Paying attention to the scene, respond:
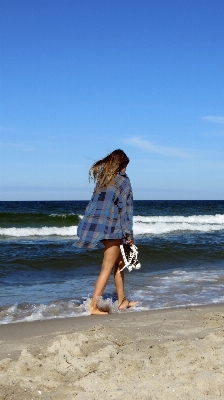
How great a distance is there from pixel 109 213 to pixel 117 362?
2.26 metres

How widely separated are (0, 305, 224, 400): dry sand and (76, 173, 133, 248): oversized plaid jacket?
1063 millimetres

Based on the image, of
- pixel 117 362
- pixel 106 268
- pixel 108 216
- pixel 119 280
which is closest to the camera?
pixel 117 362

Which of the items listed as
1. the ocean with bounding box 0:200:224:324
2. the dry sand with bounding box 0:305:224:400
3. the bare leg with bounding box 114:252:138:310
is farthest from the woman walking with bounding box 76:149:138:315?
the dry sand with bounding box 0:305:224:400

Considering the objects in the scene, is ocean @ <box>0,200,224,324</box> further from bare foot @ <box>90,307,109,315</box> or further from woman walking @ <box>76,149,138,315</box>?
woman walking @ <box>76,149,138,315</box>

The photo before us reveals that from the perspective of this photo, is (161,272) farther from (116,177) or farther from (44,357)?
(44,357)

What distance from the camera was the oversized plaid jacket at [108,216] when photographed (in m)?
5.25

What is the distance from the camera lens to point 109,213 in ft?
17.3

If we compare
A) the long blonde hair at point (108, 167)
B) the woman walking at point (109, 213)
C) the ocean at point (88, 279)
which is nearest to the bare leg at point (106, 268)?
the woman walking at point (109, 213)

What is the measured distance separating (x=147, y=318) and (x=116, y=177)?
4.98 feet

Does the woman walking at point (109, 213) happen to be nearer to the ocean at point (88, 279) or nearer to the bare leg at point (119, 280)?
the bare leg at point (119, 280)

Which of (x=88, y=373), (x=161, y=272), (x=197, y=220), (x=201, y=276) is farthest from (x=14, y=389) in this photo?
(x=197, y=220)

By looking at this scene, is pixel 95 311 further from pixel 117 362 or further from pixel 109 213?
pixel 117 362

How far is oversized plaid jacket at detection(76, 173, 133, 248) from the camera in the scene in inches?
207

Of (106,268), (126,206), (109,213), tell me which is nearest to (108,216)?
(109,213)
